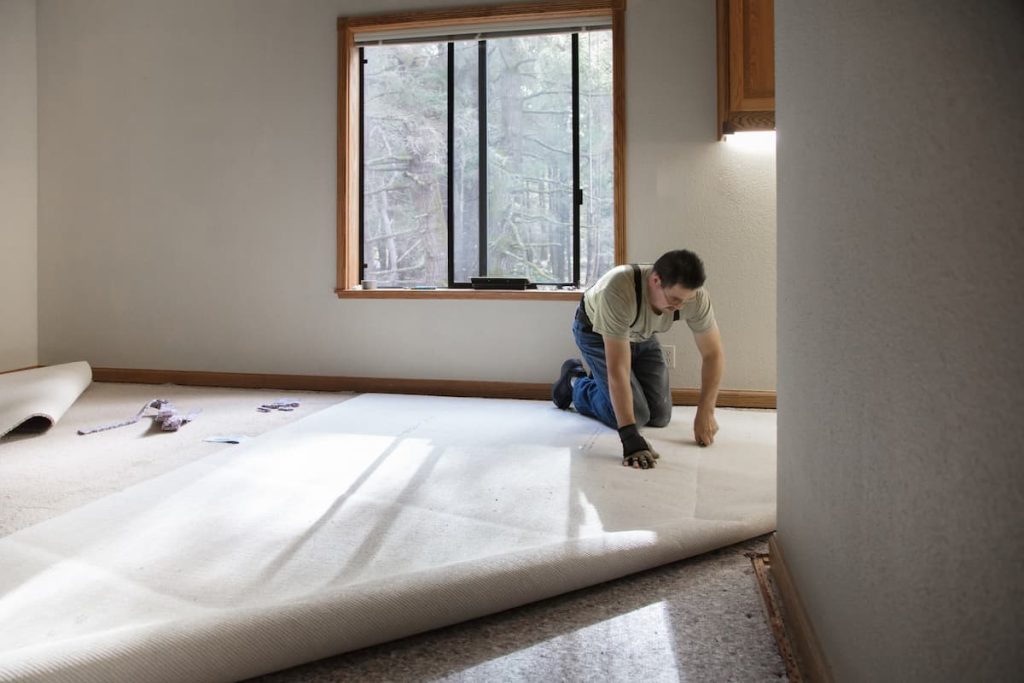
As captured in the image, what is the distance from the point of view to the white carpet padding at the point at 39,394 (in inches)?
109

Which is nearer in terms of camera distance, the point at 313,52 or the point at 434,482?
the point at 434,482

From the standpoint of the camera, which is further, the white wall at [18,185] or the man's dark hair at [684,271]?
the white wall at [18,185]

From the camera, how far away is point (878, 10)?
0.74 meters

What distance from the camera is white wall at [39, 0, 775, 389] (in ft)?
11.7

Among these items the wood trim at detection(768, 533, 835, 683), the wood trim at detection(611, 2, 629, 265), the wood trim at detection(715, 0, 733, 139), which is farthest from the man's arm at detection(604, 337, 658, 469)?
the wood trim at detection(715, 0, 733, 139)

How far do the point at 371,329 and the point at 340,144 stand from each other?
1042mm

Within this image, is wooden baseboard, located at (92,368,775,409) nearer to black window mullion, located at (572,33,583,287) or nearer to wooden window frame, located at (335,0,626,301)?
wooden window frame, located at (335,0,626,301)

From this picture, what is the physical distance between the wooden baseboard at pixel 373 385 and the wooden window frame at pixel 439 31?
478mm

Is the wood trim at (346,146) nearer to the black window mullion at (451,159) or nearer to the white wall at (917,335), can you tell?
the black window mullion at (451,159)

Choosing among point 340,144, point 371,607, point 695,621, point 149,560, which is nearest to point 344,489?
point 149,560

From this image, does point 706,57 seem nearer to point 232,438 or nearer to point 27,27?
point 232,438

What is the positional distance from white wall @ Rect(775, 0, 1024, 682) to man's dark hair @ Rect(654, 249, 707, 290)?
43.7 inches

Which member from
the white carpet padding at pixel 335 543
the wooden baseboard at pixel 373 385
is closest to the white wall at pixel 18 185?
the wooden baseboard at pixel 373 385

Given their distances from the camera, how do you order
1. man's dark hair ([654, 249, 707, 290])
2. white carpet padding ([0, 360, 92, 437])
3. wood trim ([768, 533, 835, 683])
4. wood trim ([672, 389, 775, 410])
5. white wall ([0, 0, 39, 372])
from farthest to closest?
1. white wall ([0, 0, 39, 372])
2. wood trim ([672, 389, 775, 410])
3. white carpet padding ([0, 360, 92, 437])
4. man's dark hair ([654, 249, 707, 290])
5. wood trim ([768, 533, 835, 683])
